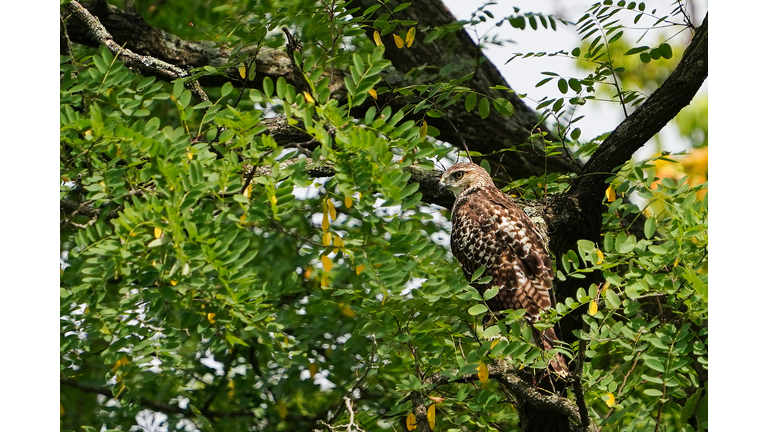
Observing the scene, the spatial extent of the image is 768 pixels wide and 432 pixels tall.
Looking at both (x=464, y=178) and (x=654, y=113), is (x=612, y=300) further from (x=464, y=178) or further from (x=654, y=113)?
(x=464, y=178)

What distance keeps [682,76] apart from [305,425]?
2586 mm

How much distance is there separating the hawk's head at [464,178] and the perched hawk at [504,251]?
10 centimetres

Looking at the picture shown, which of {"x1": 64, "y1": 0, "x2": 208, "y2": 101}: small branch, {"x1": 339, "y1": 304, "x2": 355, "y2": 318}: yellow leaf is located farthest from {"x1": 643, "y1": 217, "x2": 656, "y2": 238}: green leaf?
{"x1": 64, "y1": 0, "x2": 208, "y2": 101}: small branch

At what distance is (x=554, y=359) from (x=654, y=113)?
117 centimetres

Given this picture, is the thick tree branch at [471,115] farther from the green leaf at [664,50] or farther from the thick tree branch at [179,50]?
the green leaf at [664,50]

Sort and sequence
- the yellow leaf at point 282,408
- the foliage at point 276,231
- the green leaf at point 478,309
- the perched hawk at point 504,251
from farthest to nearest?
the yellow leaf at point 282,408
the perched hawk at point 504,251
the green leaf at point 478,309
the foliage at point 276,231

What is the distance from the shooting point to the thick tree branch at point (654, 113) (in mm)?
2912

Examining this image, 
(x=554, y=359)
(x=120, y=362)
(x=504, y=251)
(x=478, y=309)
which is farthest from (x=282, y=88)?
(x=504, y=251)

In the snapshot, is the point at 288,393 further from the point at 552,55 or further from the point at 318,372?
the point at 552,55

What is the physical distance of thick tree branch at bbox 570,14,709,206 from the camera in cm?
291

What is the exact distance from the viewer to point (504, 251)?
3355 mm

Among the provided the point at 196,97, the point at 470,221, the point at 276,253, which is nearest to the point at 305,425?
the point at 276,253

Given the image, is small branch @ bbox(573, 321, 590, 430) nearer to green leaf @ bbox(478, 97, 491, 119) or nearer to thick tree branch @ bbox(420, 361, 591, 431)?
thick tree branch @ bbox(420, 361, 591, 431)

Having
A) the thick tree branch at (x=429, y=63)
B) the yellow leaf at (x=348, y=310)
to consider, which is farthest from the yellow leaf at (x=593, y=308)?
the thick tree branch at (x=429, y=63)
